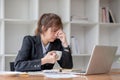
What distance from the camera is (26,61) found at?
2066 mm

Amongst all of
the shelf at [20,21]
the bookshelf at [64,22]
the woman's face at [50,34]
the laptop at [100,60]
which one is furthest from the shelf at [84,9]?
the laptop at [100,60]

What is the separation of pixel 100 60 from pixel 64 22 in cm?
164

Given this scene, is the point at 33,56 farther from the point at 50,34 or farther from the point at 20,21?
the point at 20,21

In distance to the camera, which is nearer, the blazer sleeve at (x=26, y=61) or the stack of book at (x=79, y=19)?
the blazer sleeve at (x=26, y=61)

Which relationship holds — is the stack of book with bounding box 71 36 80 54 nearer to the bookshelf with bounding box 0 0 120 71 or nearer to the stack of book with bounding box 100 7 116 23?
the bookshelf with bounding box 0 0 120 71

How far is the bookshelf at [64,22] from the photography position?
3.30 metres

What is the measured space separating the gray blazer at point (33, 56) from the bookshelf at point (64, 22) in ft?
3.12

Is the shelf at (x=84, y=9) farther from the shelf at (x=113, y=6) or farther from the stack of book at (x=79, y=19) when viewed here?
the shelf at (x=113, y=6)

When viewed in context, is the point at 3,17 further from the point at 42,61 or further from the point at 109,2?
the point at 109,2

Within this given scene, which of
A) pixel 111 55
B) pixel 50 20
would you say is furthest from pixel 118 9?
pixel 111 55

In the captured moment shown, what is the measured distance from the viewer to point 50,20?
2.34 m

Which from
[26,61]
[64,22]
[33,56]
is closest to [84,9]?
Answer: [64,22]

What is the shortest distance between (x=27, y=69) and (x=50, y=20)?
55 cm

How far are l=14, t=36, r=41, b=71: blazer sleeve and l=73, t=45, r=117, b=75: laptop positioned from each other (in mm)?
406
